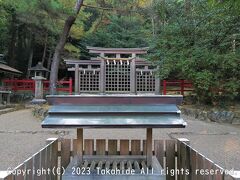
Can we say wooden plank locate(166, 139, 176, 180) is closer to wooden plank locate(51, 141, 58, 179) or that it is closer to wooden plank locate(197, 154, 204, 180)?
wooden plank locate(197, 154, 204, 180)

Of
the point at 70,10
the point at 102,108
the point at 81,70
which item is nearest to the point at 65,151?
the point at 102,108

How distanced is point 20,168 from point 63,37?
51.7 feet

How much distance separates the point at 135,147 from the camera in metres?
3.42

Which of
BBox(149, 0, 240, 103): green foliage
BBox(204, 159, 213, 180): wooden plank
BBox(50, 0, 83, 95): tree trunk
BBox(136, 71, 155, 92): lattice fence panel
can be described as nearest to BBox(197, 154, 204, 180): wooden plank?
BBox(204, 159, 213, 180): wooden plank

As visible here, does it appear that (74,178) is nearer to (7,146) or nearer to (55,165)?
(55,165)

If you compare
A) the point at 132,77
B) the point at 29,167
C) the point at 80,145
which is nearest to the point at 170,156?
the point at 80,145

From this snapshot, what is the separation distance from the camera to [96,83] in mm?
7117

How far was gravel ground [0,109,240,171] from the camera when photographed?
21.3 ft

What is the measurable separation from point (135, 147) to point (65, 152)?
2.69 ft

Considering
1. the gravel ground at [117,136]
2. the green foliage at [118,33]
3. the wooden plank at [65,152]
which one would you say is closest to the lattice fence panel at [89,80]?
the gravel ground at [117,136]

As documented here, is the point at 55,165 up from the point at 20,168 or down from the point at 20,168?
down

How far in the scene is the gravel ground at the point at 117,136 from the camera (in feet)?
21.3

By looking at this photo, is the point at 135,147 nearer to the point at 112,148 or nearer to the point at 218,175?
the point at 112,148

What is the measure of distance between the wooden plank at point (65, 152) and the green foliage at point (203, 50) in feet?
31.8
